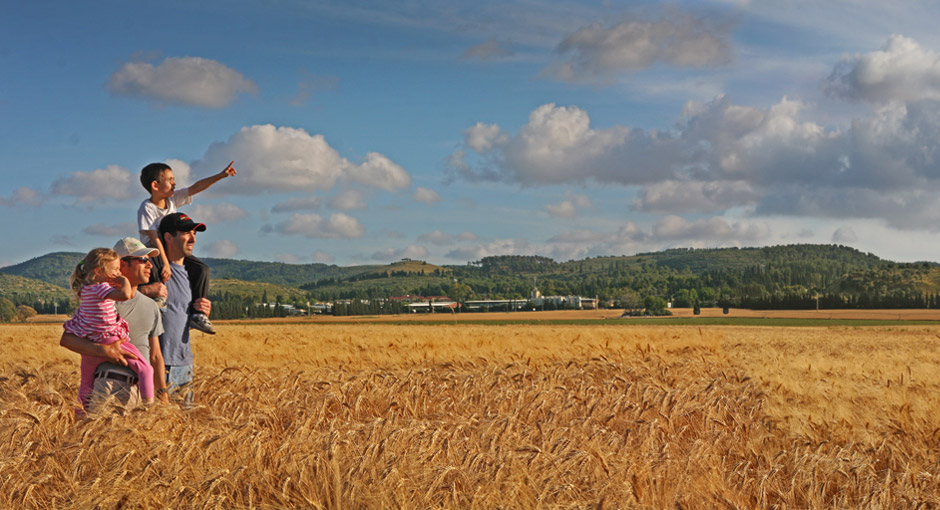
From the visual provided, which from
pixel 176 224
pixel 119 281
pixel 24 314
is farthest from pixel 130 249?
pixel 24 314

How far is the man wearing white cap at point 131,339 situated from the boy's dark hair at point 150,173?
0.99 metres

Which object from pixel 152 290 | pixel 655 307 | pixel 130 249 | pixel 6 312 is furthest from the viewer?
pixel 655 307

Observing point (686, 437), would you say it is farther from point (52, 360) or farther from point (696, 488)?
point (52, 360)

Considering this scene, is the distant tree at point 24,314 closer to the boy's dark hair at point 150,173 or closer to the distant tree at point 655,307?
the distant tree at point 655,307

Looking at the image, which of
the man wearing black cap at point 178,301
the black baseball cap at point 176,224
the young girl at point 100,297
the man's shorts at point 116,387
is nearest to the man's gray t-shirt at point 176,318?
the man wearing black cap at point 178,301

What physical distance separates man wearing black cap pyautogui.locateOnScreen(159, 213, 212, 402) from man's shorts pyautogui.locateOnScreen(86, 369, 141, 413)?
0.54 meters

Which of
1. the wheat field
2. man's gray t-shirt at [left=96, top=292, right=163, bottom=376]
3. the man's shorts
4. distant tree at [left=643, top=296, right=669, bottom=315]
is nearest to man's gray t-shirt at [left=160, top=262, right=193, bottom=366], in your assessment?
man's gray t-shirt at [left=96, top=292, right=163, bottom=376]

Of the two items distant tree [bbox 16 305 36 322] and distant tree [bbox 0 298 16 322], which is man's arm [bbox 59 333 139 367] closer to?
distant tree [bbox 0 298 16 322]

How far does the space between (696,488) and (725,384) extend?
221 inches

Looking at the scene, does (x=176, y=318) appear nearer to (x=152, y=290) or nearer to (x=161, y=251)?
(x=152, y=290)

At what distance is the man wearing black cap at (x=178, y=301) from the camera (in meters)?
6.44

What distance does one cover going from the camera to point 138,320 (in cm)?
587

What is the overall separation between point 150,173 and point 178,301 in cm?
120

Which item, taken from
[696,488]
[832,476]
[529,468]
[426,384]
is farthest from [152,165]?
[832,476]
